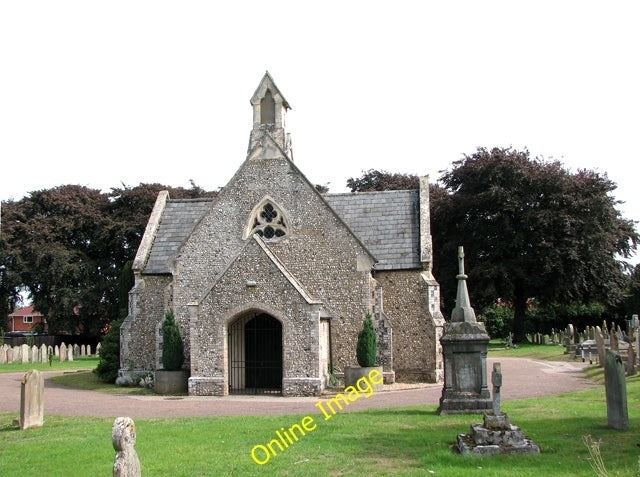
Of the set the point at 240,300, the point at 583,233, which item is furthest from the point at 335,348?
the point at 583,233

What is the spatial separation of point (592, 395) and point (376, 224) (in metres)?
11.1

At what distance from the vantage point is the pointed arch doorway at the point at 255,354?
2209 centimetres

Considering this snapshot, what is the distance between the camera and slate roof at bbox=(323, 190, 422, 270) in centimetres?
2419

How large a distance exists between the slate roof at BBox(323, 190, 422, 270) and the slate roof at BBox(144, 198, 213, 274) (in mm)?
5994

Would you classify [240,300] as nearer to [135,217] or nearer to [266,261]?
[266,261]

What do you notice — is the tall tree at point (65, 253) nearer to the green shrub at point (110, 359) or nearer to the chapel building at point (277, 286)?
the green shrub at point (110, 359)

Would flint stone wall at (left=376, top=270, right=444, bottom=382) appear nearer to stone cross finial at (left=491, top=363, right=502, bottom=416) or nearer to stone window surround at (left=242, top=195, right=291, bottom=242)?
stone window surround at (left=242, top=195, right=291, bottom=242)

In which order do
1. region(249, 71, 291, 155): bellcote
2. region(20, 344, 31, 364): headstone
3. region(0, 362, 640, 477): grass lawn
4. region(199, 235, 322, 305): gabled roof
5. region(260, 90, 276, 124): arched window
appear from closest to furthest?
region(0, 362, 640, 477): grass lawn
region(199, 235, 322, 305): gabled roof
region(249, 71, 291, 155): bellcote
region(260, 90, 276, 124): arched window
region(20, 344, 31, 364): headstone

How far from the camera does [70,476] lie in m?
9.23

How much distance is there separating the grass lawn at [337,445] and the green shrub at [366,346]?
5875mm

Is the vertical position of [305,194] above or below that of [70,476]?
above

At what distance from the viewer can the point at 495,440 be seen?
32.3 feet

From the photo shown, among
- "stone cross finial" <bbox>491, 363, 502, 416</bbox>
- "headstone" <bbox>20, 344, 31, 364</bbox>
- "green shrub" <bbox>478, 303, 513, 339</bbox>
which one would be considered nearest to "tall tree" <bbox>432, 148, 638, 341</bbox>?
"green shrub" <bbox>478, 303, 513, 339</bbox>

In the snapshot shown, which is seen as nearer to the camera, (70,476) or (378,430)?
(70,476)
